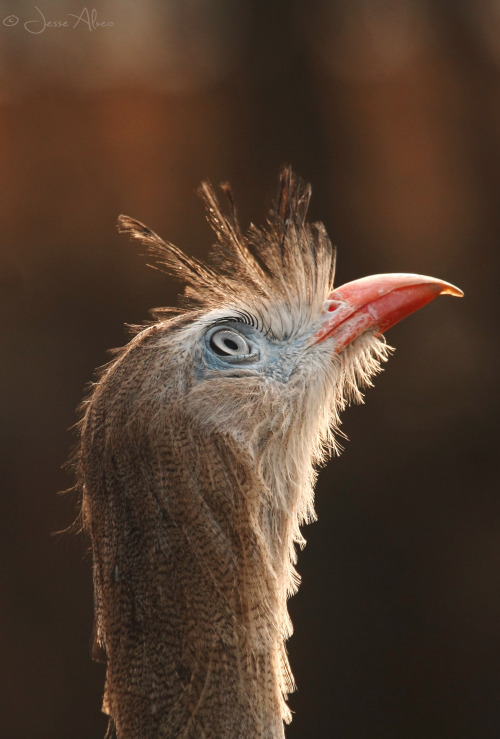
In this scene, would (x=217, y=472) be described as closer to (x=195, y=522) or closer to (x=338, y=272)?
(x=195, y=522)

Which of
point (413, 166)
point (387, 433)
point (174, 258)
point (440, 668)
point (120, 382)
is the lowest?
point (440, 668)

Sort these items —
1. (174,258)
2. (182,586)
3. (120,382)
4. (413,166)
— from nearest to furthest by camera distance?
(182,586) → (120,382) → (174,258) → (413,166)

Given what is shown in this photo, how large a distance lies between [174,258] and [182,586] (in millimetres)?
698

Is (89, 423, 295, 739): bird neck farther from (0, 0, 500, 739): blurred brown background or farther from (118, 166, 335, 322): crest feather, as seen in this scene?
(0, 0, 500, 739): blurred brown background

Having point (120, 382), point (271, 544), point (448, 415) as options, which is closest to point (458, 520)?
point (448, 415)

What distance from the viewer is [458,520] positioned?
3.58m

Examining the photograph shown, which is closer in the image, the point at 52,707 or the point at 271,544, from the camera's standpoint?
the point at 271,544

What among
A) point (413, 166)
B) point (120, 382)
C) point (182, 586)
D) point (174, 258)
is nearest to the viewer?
point (182, 586)

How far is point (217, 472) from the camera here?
1440 mm

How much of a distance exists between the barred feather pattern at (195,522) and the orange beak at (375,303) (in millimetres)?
36

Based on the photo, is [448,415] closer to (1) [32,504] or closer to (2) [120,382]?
(1) [32,504]

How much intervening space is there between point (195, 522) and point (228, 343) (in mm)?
381
